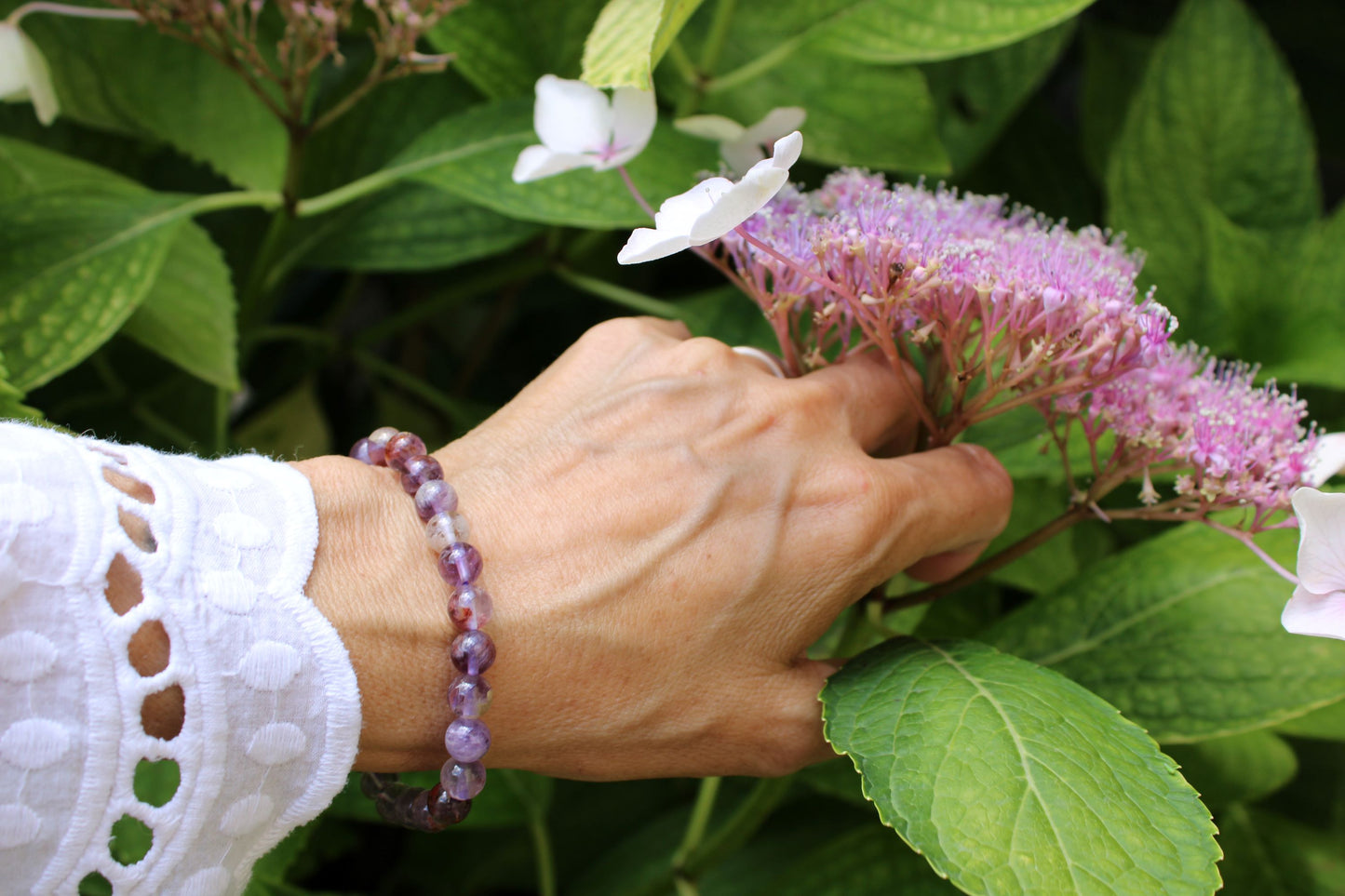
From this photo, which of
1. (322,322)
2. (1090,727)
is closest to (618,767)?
(1090,727)

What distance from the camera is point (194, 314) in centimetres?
76

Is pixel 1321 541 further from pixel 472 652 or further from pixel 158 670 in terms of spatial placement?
pixel 158 670

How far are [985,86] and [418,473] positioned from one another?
706mm

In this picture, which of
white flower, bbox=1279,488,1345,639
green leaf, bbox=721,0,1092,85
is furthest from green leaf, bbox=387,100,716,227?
white flower, bbox=1279,488,1345,639

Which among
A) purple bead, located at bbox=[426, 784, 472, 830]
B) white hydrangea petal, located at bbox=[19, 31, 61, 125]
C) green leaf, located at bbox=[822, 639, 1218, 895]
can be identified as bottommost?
purple bead, located at bbox=[426, 784, 472, 830]

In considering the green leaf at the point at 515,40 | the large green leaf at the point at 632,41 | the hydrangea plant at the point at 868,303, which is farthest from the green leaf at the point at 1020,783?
the green leaf at the point at 515,40

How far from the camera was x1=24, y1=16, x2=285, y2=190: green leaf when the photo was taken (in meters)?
0.83

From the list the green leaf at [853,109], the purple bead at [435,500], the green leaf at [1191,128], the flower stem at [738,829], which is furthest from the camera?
the green leaf at [1191,128]

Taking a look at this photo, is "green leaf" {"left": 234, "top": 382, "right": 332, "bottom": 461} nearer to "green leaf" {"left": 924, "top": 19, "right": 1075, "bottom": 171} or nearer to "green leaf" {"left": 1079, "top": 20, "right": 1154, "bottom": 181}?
"green leaf" {"left": 924, "top": 19, "right": 1075, "bottom": 171}

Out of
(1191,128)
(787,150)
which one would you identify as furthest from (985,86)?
(787,150)

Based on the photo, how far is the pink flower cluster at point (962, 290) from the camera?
0.51m

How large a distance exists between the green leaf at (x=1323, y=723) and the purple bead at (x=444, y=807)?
0.59m

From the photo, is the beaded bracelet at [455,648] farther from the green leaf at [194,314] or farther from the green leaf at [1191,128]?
the green leaf at [1191,128]

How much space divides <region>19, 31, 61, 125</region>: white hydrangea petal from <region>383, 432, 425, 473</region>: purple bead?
0.39 m
